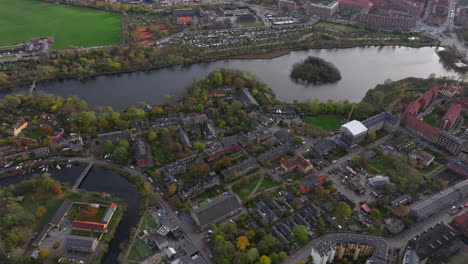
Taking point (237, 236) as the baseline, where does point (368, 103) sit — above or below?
above

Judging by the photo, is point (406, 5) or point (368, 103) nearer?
point (368, 103)

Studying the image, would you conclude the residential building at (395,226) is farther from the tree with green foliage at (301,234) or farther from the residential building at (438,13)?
the residential building at (438,13)

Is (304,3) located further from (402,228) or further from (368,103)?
(402,228)

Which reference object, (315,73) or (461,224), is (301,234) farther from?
(315,73)

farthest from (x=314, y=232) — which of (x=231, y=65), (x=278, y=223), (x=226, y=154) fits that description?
(x=231, y=65)

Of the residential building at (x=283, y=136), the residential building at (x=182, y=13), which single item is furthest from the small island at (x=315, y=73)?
the residential building at (x=182, y=13)

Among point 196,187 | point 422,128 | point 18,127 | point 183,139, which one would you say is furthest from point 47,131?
point 422,128
